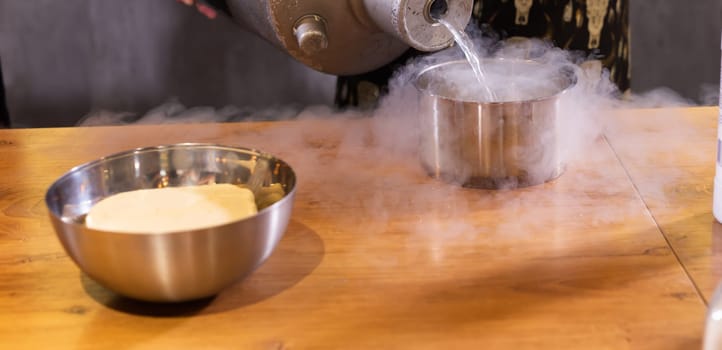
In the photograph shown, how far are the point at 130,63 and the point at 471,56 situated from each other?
76.6 inches

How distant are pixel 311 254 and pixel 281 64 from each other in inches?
83.0

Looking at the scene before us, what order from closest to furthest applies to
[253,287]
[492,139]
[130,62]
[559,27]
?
[253,287] → [492,139] → [559,27] → [130,62]

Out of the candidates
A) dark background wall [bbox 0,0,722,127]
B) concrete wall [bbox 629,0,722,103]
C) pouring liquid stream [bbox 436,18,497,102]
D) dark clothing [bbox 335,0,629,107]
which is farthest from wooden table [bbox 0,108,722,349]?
concrete wall [bbox 629,0,722,103]

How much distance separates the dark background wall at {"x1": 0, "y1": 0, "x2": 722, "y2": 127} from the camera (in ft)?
10.1

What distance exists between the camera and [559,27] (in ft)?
6.65

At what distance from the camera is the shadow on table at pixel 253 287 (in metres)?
1.07

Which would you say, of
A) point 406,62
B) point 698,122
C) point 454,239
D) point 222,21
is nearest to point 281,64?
point 222,21

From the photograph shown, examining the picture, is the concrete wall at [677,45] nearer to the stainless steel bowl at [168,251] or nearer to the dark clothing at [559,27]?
the dark clothing at [559,27]

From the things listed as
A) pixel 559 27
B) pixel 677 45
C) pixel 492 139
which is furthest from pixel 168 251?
pixel 677 45

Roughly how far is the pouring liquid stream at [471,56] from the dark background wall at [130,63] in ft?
5.77

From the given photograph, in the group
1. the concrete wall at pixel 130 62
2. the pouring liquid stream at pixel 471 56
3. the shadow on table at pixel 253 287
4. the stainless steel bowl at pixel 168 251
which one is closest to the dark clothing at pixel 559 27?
the pouring liquid stream at pixel 471 56

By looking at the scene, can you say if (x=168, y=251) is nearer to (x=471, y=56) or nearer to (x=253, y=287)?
(x=253, y=287)

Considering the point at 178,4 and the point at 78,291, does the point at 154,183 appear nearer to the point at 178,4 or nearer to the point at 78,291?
the point at 78,291

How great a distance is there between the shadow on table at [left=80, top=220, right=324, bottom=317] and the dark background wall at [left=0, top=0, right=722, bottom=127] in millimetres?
2015
